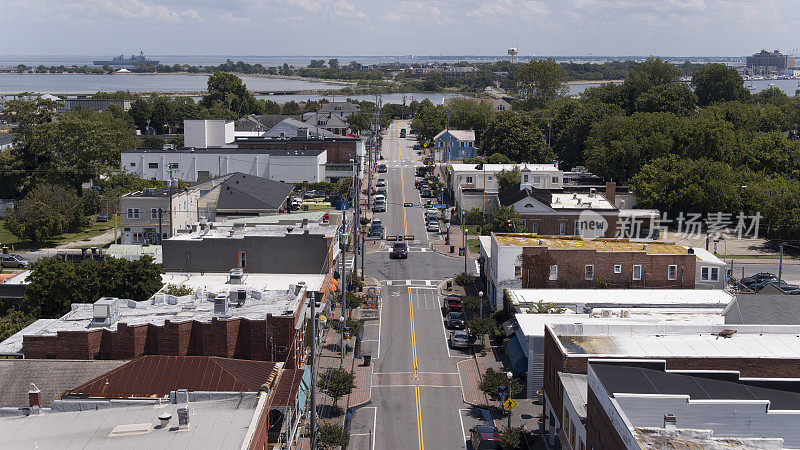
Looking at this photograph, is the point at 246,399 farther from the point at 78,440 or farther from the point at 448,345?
the point at 448,345

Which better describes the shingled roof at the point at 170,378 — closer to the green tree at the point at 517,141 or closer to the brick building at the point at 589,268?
the brick building at the point at 589,268

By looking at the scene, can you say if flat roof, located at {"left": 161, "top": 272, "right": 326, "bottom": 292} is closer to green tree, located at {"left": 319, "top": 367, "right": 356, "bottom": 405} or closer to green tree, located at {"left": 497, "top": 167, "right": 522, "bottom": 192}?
green tree, located at {"left": 319, "top": 367, "right": 356, "bottom": 405}

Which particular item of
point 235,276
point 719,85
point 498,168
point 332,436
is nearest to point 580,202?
point 498,168

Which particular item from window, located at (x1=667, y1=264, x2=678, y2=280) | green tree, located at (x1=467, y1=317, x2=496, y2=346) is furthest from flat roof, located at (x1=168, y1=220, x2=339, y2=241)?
window, located at (x1=667, y1=264, x2=678, y2=280)

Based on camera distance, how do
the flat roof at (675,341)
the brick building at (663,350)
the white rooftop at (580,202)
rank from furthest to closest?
the white rooftop at (580,202)
the flat roof at (675,341)
the brick building at (663,350)

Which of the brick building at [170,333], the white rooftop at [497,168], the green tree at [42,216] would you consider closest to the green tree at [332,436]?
the brick building at [170,333]

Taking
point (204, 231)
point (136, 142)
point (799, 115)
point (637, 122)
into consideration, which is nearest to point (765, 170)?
point (637, 122)
